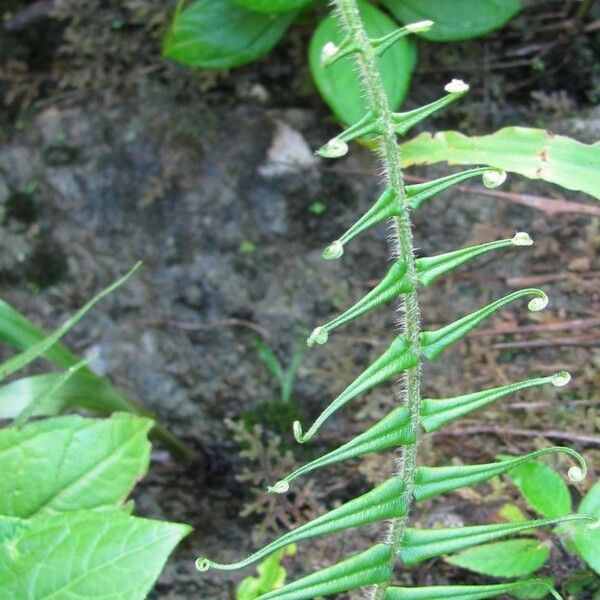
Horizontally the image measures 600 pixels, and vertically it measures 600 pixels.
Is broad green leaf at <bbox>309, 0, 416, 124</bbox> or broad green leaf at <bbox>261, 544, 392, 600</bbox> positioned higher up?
broad green leaf at <bbox>309, 0, 416, 124</bbox>

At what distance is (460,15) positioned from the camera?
1569mm

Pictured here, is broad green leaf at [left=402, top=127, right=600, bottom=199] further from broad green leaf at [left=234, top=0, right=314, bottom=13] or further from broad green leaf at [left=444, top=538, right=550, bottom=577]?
broad green leaf at [left=444, top=538, right=550, bottom=577]

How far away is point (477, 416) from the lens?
4.82 feet

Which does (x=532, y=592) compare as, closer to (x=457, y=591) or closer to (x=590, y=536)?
(x=590, y=536)

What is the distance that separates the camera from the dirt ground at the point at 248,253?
4.90 feet

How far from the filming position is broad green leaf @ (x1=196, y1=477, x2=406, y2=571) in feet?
2.79

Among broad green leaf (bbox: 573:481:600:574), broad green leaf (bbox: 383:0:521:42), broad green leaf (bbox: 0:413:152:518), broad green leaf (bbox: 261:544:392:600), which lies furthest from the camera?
broad green leaf (bbox: 383:0:521:42)

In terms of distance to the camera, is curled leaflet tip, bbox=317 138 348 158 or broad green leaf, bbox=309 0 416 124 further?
broad green leaf, bbox=309 0 416 124

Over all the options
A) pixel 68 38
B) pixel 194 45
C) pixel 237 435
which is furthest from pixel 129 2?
pixel 237 435

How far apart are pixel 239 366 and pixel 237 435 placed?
18 cm

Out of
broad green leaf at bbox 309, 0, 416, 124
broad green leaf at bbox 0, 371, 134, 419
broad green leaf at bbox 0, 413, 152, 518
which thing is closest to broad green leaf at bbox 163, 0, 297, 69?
broad green leaf at bbox 309, 0, 416, 124

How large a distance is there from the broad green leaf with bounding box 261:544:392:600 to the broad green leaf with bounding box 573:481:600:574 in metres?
0.30

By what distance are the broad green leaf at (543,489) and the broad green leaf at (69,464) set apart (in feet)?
1.88

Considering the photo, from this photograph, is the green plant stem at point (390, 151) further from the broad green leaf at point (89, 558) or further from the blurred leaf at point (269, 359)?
the blurred leaf at point (269, 359)
